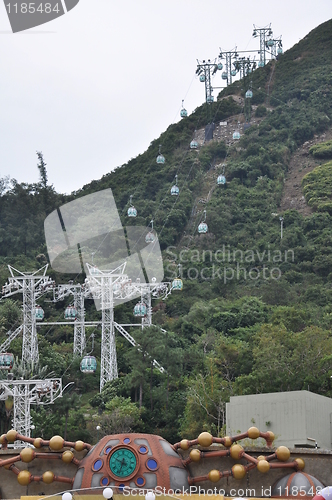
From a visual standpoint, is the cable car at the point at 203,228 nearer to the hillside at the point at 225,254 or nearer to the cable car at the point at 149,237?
the hillside at the point at 225,254

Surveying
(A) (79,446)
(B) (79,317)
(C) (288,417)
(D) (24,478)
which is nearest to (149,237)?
(B) (79,317)

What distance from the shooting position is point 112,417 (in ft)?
155

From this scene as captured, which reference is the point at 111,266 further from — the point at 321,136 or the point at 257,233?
the point at 321,136

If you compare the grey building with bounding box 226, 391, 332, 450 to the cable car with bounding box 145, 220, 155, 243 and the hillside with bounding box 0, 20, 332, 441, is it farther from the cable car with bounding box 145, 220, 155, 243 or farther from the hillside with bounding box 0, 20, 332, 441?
the cable car with bounding box 145, 220, 155, 243

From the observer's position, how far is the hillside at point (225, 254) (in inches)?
1822

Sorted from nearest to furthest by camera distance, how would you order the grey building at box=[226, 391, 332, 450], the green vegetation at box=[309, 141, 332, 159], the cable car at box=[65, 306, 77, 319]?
the grey building at box=[226, 391, 332, 450] → the cable car at box=[65, 306, 77, 319] → the green vegetation at box=[309, 141, 332, 159]

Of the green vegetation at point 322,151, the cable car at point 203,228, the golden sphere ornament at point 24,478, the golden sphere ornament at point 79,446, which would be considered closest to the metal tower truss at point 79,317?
the cable car at point 203,228

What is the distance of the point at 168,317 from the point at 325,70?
184 ft

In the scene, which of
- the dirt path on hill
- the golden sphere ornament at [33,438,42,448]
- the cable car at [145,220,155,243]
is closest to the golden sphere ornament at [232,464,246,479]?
the golden sphere ornament at [33,438,42,448]

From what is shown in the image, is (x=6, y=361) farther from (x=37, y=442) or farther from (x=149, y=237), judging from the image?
(x=149, y=237)

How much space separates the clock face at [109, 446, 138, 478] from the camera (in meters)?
17.7

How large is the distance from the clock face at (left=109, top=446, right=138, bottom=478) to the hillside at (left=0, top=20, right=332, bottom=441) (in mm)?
21592

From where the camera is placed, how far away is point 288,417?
28.9m

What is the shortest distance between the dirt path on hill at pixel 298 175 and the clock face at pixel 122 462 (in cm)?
7455
